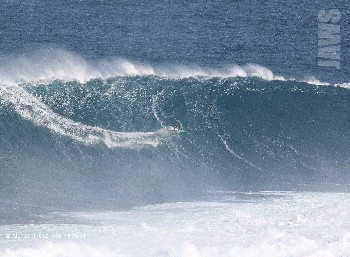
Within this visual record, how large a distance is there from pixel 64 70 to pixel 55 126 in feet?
14.3

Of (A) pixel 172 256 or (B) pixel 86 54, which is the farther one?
(B) pixel 86 54

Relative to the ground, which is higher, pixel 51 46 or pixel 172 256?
pixel 51 46

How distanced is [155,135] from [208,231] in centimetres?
614

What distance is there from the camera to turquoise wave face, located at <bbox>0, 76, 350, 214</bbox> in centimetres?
1642

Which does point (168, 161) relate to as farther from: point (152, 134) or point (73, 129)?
point (73, 129)

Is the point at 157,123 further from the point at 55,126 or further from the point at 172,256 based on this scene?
the point at 172,256

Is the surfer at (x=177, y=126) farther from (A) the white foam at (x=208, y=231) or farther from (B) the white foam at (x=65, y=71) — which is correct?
(A) the white foam at (x=208, y=231)

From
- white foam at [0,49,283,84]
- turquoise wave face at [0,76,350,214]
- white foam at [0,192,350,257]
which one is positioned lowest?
white foam at [0,192,350,257]

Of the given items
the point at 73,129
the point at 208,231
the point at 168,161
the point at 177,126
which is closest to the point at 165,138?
the point at 177,126

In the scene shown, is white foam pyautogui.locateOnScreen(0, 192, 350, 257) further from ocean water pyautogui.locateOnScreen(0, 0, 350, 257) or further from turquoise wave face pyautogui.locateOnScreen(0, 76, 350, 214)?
turquoise wave face pyautogui.locateOnScreen(0, 76, 350, 214)

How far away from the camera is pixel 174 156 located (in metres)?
18.1

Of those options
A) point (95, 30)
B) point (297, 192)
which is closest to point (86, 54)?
point (95, 30)

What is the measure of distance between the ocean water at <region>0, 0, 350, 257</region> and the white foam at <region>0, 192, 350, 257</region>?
0.11 ft

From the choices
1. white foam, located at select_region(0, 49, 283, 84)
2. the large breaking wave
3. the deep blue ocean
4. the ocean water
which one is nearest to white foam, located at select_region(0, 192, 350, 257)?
the ocean water
